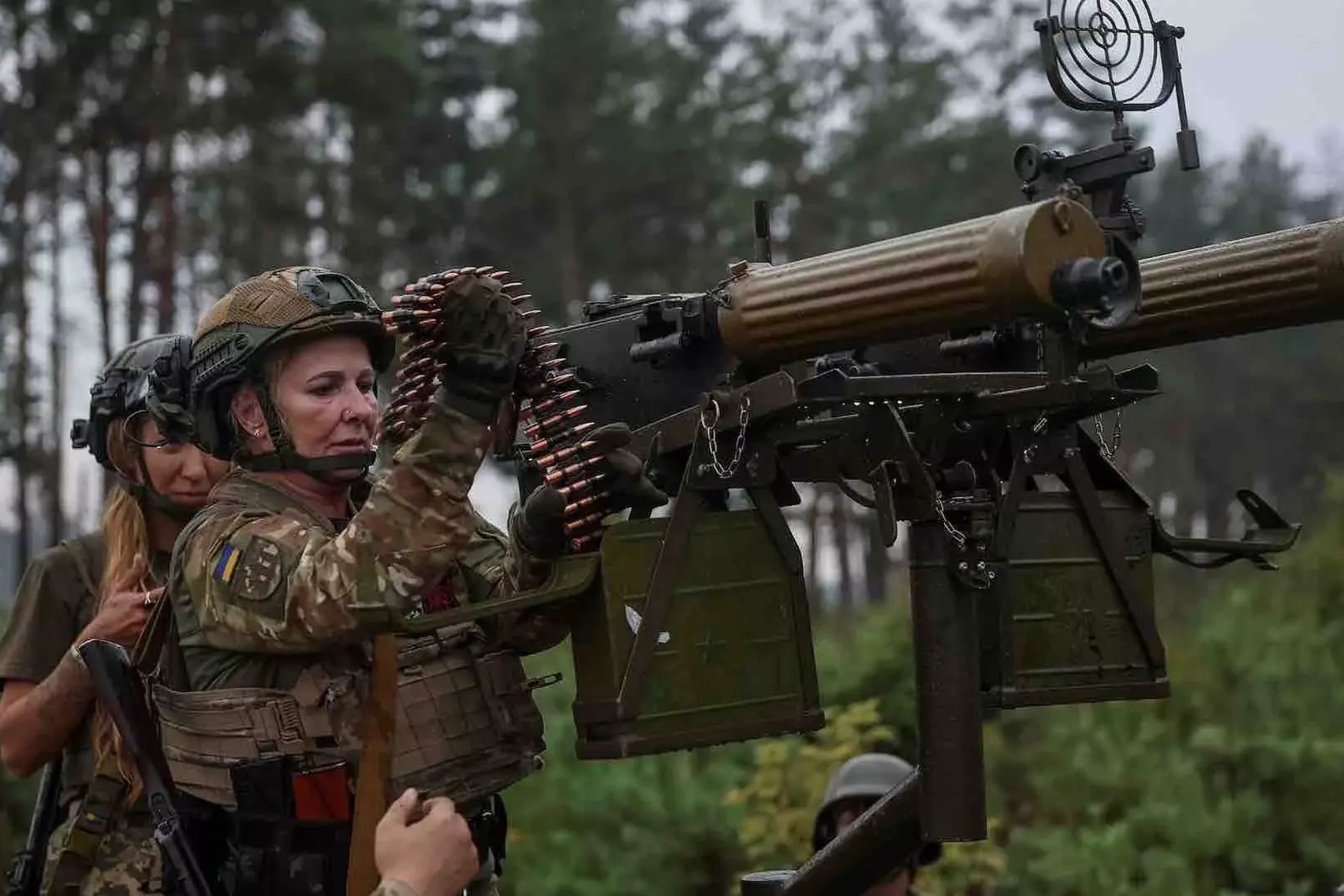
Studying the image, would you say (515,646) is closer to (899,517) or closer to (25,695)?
(899,517)

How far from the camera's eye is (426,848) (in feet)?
11.3

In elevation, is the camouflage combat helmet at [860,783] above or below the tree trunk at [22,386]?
below

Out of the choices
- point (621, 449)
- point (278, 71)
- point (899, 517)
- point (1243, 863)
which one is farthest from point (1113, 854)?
point (278, 71)

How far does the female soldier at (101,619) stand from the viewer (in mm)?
5008

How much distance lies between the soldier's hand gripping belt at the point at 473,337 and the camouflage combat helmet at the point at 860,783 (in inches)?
142

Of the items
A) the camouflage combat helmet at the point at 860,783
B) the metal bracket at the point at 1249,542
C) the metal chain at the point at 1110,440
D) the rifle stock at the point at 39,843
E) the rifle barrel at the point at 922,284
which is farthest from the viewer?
the camouflage combat helmet at the point at 860,783

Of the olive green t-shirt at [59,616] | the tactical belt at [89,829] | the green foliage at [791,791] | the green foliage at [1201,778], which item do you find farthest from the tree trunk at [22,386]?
the tactical belt at [89,829]

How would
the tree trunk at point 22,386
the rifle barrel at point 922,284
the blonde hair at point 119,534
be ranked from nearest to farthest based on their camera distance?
the rifle barrel at point 922,284, the blonde hair at point 119,534, the tree trunk at point 22,386

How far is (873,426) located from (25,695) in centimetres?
294

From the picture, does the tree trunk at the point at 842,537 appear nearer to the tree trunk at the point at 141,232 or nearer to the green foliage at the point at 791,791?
the tree trunk at the point at 141,232

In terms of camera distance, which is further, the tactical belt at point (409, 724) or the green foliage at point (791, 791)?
the green foliage at point (791, 791)

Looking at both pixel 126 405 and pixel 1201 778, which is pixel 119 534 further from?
pixel 1201 778

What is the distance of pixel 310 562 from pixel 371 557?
16cm

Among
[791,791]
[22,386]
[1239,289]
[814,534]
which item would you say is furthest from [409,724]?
[814,534]
